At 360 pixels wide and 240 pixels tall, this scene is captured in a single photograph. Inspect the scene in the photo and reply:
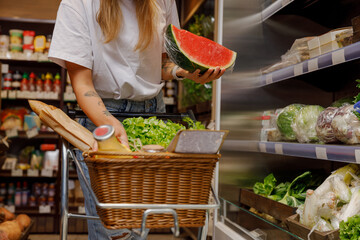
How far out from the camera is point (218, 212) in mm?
3268

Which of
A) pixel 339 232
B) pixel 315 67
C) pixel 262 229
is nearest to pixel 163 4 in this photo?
pixel 315 67

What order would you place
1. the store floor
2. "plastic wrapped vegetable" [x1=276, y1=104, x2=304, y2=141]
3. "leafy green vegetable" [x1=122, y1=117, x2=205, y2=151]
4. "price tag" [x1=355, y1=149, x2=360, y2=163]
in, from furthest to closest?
the store floor → "plastic wrapped vegetable" [x1=276, y1=104, x2=304, y2=141] → "price tag" [x1=355, y1=149, x2=360, y2=163] → "leafy green vegetable" [x1=122, y1=117, x2=205, y2=151]

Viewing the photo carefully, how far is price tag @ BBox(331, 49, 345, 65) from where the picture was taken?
1.96 metres

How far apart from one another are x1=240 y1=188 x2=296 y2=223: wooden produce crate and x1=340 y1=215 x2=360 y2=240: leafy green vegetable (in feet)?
1.68

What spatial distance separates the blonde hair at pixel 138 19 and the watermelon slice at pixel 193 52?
0.43ft

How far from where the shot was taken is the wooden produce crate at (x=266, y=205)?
2.34 m

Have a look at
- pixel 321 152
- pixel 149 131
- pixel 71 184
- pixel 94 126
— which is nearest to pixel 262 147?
pixel 321 152

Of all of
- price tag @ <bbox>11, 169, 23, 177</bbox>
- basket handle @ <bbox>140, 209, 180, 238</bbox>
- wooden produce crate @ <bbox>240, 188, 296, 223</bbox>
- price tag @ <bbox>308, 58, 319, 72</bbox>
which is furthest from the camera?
price tag @ <bbox>11, 169, 23, 177</bbox>

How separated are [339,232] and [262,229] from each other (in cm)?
69

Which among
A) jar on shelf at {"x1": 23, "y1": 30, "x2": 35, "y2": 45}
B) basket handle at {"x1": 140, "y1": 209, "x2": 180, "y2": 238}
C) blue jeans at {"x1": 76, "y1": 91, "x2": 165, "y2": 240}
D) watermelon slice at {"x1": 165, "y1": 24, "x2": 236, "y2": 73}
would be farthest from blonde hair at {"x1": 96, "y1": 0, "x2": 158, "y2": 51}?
jar on shelf at {"x1": 23, "y1": 30, "x2": 35, "y2": 45}

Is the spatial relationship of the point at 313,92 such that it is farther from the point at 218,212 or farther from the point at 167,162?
the point at 167,162

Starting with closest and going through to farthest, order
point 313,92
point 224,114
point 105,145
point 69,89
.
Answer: point 105,145 → point 313,92 → point 224,114 → point 69,89

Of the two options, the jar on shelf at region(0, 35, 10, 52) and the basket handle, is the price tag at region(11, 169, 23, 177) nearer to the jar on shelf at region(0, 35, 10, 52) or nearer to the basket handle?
the jar on shelf at region(0, 35, 10, 52)

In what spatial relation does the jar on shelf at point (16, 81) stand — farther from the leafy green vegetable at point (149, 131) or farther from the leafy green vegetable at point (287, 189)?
the leafy green vegetable at point (149, 131)
